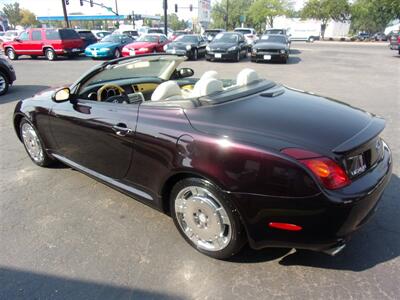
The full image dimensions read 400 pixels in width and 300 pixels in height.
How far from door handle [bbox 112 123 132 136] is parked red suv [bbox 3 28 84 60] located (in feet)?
57.3

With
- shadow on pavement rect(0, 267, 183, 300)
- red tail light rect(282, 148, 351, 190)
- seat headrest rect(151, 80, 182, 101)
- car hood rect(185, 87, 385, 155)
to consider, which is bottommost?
shadow on pavement rect(0, 267, 183, 300)

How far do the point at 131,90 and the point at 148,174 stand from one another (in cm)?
172

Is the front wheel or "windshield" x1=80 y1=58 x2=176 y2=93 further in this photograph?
the front wheel

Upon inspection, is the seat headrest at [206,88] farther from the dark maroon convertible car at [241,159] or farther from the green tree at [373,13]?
the green tree at [373,13]

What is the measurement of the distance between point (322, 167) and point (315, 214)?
0.29m

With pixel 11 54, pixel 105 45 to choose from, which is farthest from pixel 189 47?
pixel 11 54

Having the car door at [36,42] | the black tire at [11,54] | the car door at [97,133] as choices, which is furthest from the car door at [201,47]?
the car door at [97,133]

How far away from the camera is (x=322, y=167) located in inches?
76.4

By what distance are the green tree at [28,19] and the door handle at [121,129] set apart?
337 ft

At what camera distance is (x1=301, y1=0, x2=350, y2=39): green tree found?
2137 inches

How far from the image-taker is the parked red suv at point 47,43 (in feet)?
59.1

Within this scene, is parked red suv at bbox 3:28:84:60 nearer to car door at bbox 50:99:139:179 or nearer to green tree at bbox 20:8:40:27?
car door at bbox 50:99:139:179

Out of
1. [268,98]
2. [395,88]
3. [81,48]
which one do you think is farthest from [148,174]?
[81,48]

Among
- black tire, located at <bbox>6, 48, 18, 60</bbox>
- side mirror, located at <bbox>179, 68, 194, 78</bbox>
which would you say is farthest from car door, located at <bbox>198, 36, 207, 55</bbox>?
side mirror, located at <bbox>179, 68, 194, 78</bbox>
